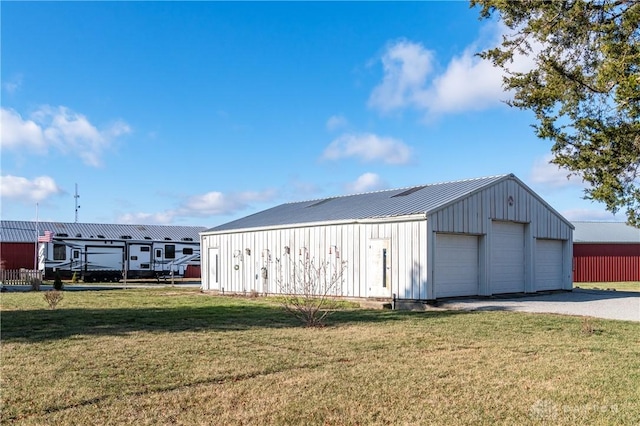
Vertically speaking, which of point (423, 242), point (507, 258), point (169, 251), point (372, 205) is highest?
point (372, 205)

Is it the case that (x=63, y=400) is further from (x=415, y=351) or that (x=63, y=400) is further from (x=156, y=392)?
(x=415, y=351)

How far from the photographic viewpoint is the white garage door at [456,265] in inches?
683

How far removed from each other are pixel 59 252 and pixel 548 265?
27.4m

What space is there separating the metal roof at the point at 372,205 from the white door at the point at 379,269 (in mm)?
969

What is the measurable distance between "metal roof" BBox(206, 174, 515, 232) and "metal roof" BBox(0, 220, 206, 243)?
541 inches

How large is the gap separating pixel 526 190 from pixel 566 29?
440 inches

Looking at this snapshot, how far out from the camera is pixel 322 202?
26359 millimetres

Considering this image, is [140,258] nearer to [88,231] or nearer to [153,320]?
[88,231]

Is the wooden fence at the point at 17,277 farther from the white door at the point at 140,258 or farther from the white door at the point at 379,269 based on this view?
the white door at the point at 379,269

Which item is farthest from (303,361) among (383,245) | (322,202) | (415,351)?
(322,202)

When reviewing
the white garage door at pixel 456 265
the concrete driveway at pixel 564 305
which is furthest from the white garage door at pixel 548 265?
the white garage door at pixel 456 265

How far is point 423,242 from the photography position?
1672 cm

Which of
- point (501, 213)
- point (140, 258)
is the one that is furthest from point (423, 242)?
point (140, 258)

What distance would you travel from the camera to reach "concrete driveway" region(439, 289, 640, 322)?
14.2 meters
